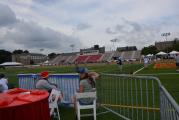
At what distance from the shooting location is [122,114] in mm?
9406

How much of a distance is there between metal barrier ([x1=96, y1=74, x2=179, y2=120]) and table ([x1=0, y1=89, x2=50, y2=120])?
2222mm

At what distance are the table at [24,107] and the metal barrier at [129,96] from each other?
222 cm

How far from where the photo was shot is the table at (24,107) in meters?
5.39

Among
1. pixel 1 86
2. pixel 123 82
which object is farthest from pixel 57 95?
pixel 1 86

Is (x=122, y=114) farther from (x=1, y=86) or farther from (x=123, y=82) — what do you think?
(x=1, y=86)

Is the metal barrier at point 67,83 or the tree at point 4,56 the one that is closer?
the metal barrier at point 67,83

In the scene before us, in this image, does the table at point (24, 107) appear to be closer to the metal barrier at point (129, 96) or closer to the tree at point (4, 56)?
the metal barrier at point (129, 96)

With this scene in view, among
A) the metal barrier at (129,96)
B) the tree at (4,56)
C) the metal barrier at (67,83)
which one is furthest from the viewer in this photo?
the tree at (4,56)

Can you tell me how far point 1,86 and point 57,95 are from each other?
339 cm

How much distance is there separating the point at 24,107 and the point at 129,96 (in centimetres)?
429

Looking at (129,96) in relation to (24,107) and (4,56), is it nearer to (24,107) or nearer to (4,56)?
(24,107)

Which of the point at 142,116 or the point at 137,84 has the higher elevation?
the point at 137,84

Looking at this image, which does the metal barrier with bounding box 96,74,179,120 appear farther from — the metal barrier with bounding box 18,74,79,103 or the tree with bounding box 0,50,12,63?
the tree with bounding box 0,50,12,63

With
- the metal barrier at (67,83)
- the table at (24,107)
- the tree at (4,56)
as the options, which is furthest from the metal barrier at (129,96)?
the tree at (4,56)
